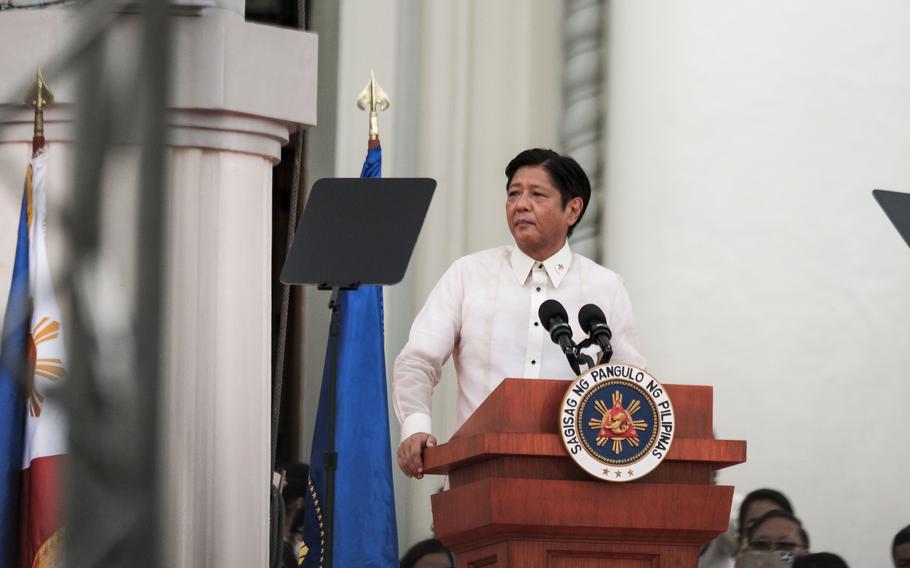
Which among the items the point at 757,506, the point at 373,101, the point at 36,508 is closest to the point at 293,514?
the point at 36,508

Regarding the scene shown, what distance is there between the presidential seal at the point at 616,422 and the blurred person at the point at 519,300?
0.83 metres

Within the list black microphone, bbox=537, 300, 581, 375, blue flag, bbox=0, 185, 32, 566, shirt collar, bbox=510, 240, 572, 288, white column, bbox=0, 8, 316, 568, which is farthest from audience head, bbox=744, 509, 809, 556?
blue flag, bbox=0, 185, 32, 566

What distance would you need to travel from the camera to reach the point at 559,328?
152 inches

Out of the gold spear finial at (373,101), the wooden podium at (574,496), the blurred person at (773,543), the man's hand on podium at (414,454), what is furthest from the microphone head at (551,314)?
the gold spear finial at (373,101)

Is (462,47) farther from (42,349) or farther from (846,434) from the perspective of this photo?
(42,349)

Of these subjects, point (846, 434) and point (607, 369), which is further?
point (846, 434)

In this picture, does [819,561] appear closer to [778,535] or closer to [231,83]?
[778,535]

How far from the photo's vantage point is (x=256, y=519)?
5.89 metres

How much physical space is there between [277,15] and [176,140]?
193 centimetres

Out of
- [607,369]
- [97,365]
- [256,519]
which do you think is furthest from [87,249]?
[256,519]

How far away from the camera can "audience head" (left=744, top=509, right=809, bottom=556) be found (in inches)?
224

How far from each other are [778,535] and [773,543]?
2.3 inches

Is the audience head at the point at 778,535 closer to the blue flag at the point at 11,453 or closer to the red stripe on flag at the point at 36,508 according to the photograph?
the red stripe on flag at the point at 36,508

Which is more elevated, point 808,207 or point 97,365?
point 808,207
